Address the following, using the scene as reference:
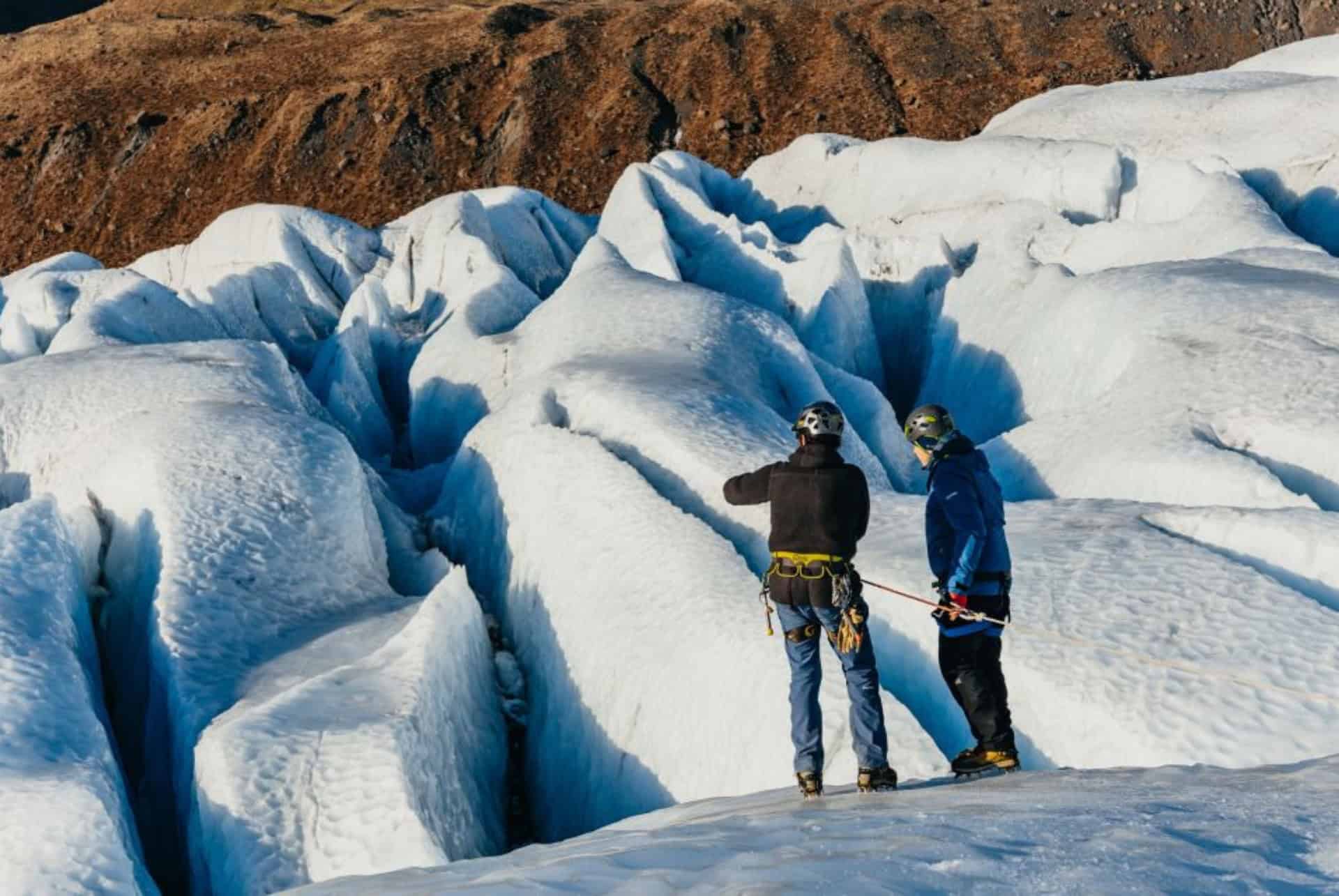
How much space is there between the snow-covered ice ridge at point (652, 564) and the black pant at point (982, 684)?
0.32 metres

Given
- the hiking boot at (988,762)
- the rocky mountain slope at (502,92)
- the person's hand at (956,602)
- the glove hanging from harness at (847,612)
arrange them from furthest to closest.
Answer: the rocky mountain slope at (502,92), the hiking boot at (988,762), the person's hand at (956,602), the glove hanging from harness at (847,612)

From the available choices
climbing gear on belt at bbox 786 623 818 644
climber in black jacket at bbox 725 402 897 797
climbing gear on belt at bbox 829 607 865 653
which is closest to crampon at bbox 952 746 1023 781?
climber in black jacket at bbox 725 402 897 797

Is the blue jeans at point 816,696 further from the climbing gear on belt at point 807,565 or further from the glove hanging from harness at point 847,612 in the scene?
the climbing gear on belt at point 807,565

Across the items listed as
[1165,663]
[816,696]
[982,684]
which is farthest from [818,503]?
[1165,663]

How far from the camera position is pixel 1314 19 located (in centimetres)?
4009

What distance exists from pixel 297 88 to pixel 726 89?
1389 cm

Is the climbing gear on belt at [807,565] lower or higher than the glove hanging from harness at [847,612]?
higher

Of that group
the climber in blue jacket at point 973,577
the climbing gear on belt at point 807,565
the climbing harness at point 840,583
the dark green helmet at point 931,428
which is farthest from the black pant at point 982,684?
the dark green helmet at point 931,428

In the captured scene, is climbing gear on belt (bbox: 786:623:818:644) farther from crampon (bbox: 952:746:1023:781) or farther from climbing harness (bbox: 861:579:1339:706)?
crampon (bbox: 952:746:1023:781)

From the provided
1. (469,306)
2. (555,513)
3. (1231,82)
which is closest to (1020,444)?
(555,513)

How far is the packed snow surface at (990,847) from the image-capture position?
403 cm

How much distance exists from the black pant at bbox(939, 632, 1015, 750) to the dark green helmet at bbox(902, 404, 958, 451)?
3.34ft

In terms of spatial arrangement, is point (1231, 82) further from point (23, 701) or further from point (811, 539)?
point (23, 701)

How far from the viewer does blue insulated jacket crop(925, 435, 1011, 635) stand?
241 inches
